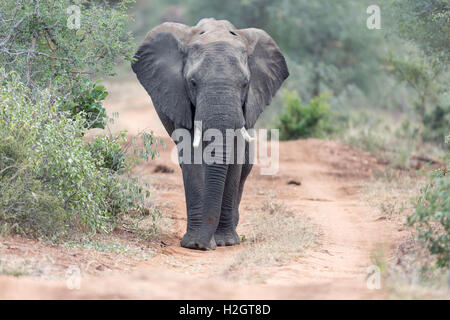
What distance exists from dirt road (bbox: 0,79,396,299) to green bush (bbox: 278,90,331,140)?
1.61 m

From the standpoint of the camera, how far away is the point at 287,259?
267 inches

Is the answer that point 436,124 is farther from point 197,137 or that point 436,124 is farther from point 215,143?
point 197,137

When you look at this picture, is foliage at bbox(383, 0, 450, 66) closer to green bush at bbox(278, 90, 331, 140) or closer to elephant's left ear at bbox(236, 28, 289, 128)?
elephant's left ear at bbox(236, 28, 289, 128)

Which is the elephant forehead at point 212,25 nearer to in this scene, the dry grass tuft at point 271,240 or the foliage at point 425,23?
the dry grass tuft at point 271,240

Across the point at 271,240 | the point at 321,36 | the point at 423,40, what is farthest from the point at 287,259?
the point at 321,36

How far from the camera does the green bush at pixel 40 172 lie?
259 inches

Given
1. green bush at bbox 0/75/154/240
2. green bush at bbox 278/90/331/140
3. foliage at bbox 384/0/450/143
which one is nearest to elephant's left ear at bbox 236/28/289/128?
green bush at bbox 0/75/154/240

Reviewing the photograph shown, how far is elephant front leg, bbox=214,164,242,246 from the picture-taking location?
8039 mm

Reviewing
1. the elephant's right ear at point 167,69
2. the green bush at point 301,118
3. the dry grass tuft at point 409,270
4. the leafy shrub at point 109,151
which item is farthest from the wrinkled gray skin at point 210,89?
the green bush at point 301,118

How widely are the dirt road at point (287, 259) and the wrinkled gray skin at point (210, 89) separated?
40cm

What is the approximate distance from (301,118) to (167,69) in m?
9.03

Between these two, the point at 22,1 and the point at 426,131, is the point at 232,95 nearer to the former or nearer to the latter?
the point at 22,1
